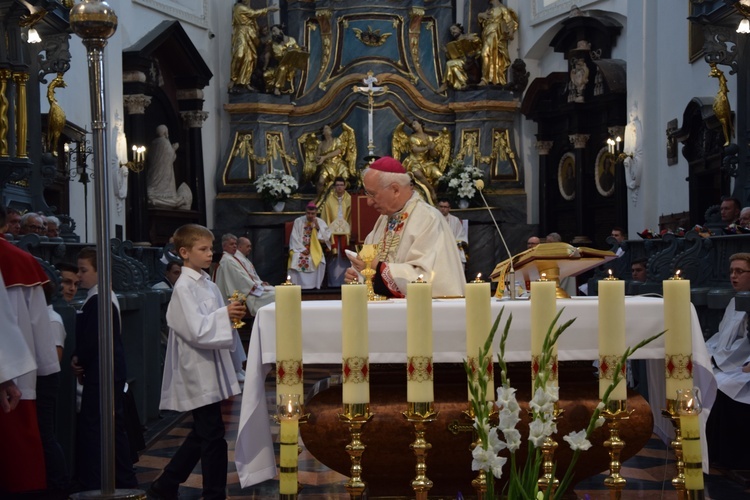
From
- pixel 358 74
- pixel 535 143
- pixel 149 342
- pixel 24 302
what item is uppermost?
pixel 358 74

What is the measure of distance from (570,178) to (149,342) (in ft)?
38.9

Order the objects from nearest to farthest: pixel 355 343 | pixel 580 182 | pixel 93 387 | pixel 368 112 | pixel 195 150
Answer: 1. pixel 355 343
2. pixel 93 387
3. pixel 580 182
4. pixel 195 150
5. pixel 368 112

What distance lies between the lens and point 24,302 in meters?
4.70

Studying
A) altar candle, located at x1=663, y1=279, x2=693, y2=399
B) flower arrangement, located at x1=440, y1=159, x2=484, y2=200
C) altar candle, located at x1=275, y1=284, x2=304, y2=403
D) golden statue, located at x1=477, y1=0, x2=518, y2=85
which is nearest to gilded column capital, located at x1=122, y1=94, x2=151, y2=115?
flower arrangement, located at x1=440, y1=159, x2=484, y2=200

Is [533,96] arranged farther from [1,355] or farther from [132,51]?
[1,355]

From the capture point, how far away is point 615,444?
2.49 m

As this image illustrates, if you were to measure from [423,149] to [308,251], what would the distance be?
12.0ft

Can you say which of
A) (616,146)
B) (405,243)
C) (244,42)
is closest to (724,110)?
(616,146)

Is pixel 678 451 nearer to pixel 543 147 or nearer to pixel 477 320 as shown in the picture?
pixel 477 320

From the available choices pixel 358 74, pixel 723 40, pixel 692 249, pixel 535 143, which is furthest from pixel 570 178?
pixel 692 249

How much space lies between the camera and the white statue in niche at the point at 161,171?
691 inches

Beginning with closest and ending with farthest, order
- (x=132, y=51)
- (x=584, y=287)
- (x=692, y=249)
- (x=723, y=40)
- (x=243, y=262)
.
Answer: (x=692, y=249)
(x=723, y=40)
(x=584, y=287)
(x=243, y=262)
(x=132, y=51)

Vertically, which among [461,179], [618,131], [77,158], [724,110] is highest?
[618,131]

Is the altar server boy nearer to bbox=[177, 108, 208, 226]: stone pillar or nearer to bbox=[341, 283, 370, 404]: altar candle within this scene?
→ bbox=[341, 283, 370, 404]: altar candle
